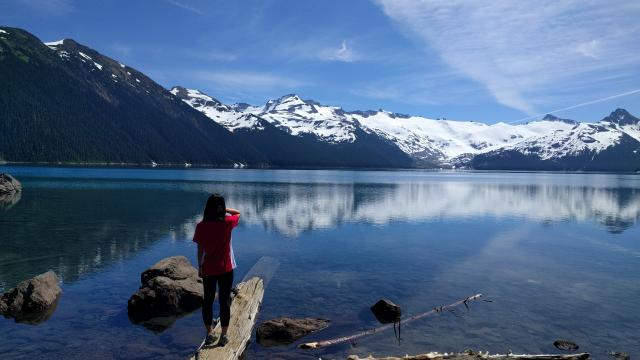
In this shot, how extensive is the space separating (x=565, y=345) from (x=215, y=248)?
14564 mm

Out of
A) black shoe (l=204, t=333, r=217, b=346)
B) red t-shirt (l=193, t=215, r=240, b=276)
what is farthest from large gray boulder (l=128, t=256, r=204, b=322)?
red t-shirt (l=193, t=215, r=240, b=276)

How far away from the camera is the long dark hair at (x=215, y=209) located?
49.2 ft

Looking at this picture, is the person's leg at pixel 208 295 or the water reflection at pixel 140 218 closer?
the person's leg at pixel 208 295

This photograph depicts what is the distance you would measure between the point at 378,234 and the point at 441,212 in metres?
28.7

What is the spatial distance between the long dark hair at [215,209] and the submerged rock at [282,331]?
6934mm

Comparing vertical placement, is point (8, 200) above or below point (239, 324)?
below

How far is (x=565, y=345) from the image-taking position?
19.8 m

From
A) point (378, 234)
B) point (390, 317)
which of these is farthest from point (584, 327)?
point (378, 234)

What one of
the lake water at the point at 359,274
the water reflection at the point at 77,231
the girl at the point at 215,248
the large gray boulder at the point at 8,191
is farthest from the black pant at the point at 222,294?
the large gray boulder at the point at 8,191

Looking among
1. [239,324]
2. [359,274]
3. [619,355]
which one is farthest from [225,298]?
[359,274]

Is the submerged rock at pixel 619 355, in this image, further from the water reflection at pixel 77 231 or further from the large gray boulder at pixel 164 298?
the water reflection at pixel 77 231

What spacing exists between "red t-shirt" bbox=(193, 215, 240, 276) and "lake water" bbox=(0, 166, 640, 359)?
481 cm

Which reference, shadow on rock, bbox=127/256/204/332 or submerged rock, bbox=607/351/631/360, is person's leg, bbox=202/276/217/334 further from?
submerged rock, bbox=607/351/631/360

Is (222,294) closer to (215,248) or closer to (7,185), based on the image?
(215,248)
